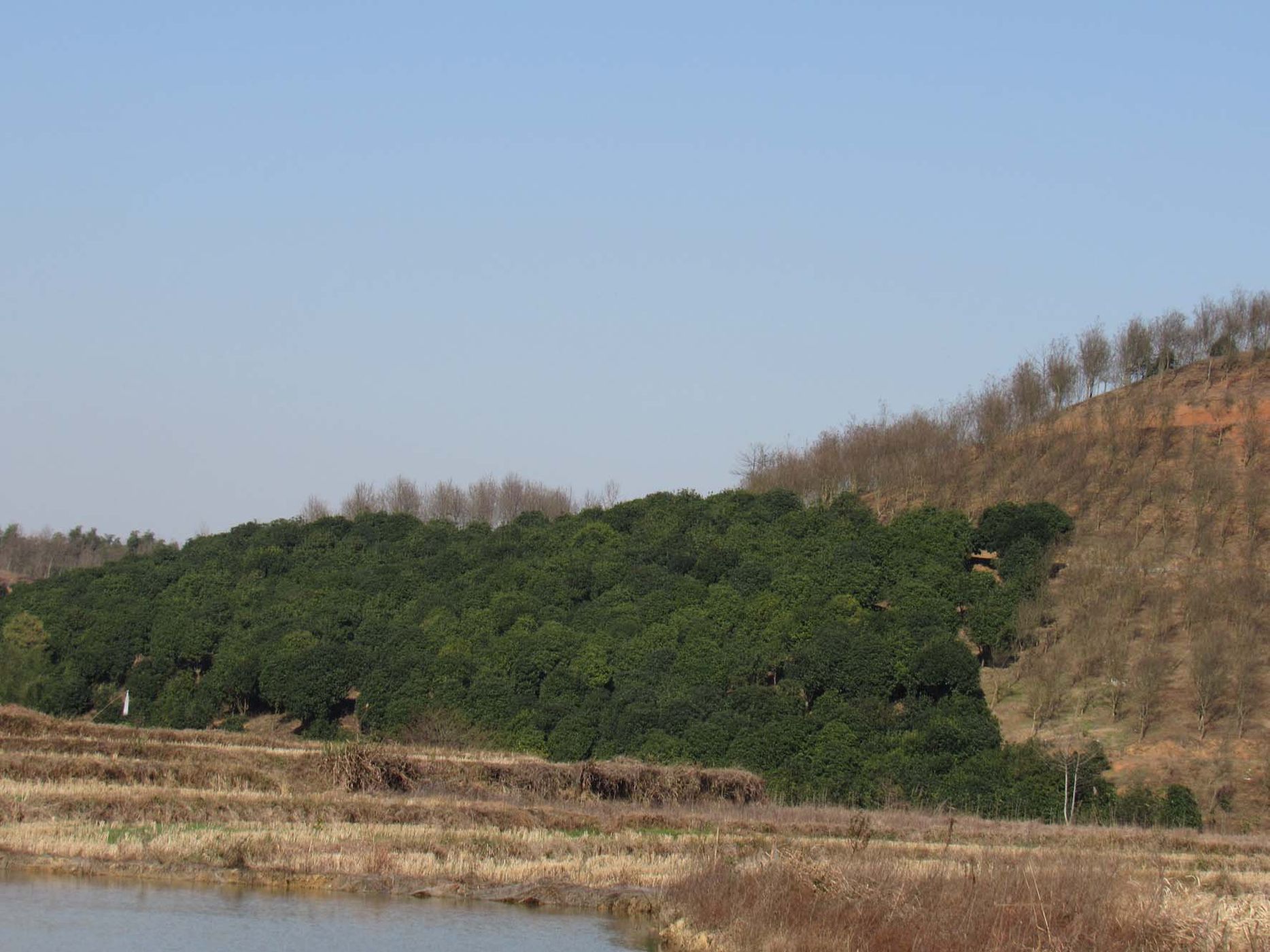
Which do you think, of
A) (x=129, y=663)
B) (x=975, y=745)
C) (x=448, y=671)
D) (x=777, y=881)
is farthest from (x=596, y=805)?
(x=129, y=663)

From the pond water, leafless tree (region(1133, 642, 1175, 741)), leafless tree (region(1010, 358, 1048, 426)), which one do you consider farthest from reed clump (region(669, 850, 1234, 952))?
leafless tree (region(1010, 358, 1048, 426))

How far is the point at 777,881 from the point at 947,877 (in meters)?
2.31

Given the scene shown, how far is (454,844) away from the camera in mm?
25281

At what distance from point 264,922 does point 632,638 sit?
1654 inches

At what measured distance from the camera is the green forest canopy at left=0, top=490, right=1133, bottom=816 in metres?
50.0

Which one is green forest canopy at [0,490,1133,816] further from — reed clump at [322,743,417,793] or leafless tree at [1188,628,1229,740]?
reed clump at [322,743,417,793]

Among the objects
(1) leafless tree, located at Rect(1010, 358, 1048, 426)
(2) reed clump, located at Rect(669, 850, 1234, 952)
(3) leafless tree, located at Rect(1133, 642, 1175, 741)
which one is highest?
(1) leafless tree, located at Rect(1010, 358, 1048, 426)

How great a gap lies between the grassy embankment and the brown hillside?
578 inches

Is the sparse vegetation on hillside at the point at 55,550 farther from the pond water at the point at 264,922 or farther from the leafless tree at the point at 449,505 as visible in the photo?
the pond water at the point at 264,922

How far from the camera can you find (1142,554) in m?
65.9

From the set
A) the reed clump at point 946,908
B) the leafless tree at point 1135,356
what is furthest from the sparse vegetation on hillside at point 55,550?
the reed clump at point 946,908

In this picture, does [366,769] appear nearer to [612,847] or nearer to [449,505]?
[612,847]

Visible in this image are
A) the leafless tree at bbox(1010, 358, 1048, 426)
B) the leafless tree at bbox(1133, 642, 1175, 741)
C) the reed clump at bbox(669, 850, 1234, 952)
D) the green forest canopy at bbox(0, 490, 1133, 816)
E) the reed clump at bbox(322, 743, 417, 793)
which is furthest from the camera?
the leafless tree at bbox(1010, 358, 1048, 426)

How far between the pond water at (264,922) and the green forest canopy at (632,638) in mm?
27997
